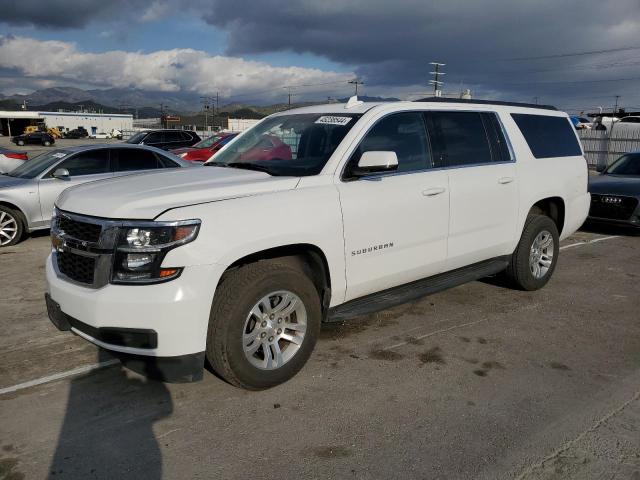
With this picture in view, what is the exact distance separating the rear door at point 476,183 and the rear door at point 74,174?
19.1 feet

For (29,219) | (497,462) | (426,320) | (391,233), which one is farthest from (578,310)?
(29,219)

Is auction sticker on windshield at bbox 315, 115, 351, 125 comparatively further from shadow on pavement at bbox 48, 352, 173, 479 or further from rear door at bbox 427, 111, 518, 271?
shadow on pavement at bbox 48, 352, 173, 479

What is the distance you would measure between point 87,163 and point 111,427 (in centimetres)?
648

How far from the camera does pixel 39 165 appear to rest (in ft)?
28.7

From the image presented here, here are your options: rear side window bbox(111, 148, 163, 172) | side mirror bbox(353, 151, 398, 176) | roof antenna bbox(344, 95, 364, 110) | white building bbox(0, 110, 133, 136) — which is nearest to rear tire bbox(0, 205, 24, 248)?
rear side window bbox(111, 148, 163, 172)

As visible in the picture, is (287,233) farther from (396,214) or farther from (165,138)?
(165,138)

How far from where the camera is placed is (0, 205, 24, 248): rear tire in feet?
26.6

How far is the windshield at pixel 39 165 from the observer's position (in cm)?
855

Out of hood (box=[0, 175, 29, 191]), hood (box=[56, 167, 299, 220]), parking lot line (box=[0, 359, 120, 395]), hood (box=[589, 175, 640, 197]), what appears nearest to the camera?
hood (box=[56, 167, 299, 220])

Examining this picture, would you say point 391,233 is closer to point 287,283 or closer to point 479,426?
point 287,283

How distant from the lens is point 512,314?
5238 mm

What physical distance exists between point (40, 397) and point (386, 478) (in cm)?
235

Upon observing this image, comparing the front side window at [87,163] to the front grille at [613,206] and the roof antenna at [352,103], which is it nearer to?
the roof antenna at [352,103]

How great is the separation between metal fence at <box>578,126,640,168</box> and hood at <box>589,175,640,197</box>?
15980mm
